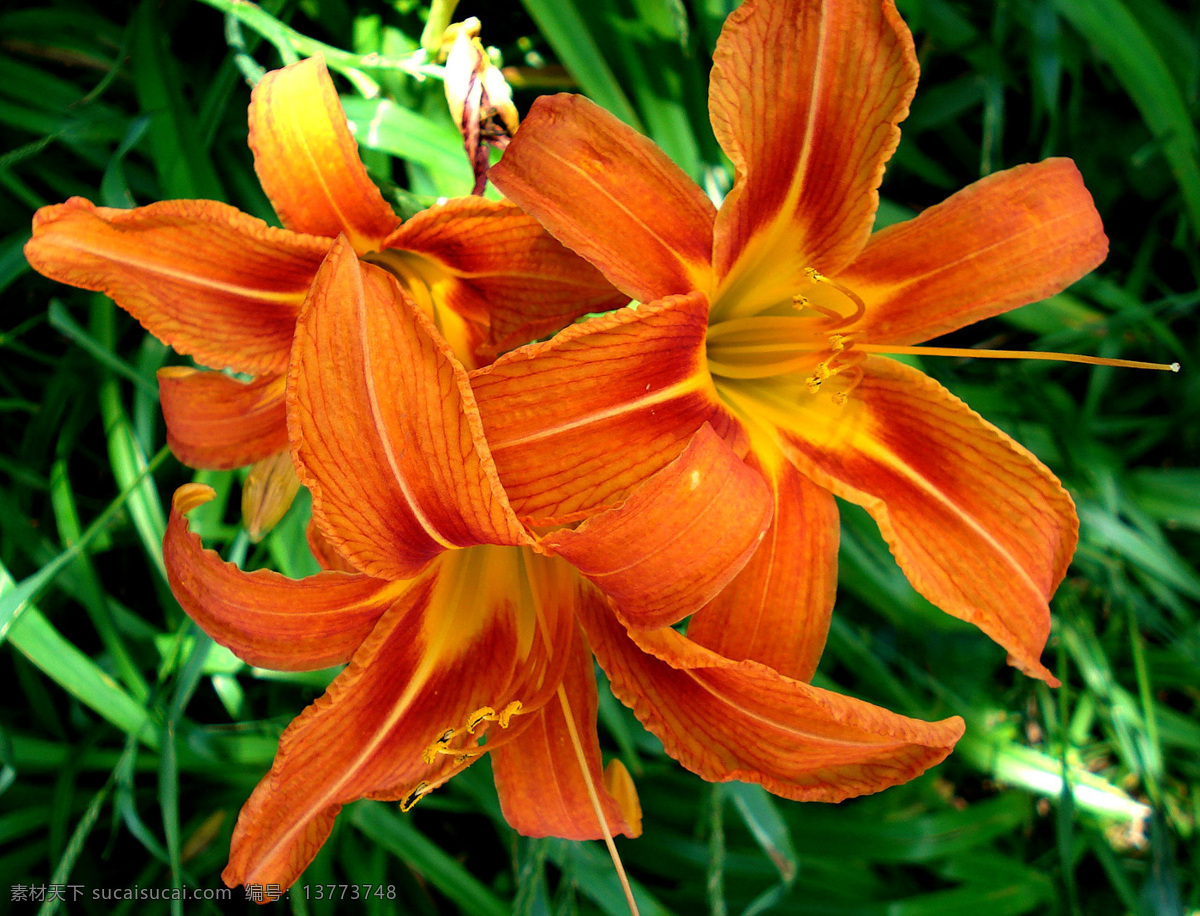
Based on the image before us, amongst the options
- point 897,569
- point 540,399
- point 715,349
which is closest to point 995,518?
point 715,349

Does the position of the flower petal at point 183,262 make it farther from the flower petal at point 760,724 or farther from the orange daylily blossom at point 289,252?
the flower petal at point 760,724

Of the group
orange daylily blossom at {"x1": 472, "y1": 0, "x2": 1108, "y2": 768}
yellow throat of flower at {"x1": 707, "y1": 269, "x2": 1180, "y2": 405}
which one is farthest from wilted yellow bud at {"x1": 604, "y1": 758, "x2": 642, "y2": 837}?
yellow throat of flower at {"x1": 707, "y1": 269, "x2": 1180, "y2": 405}

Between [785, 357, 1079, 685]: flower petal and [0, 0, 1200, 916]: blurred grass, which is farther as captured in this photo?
[0, 0, 1200, 916]: blurred grass

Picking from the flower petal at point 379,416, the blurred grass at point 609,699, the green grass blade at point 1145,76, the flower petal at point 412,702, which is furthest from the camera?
the green grass blade at point 1145,76

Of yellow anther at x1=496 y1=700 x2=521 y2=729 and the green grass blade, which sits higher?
the green grass blade

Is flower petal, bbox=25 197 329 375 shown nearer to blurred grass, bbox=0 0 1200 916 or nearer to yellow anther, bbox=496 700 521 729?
blurred grass, bbox=0 0 1200 916

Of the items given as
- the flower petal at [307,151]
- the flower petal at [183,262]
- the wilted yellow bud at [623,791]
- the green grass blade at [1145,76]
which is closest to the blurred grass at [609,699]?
the green grass blade at [1145,76]

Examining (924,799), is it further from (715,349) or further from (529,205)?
(529,205)
